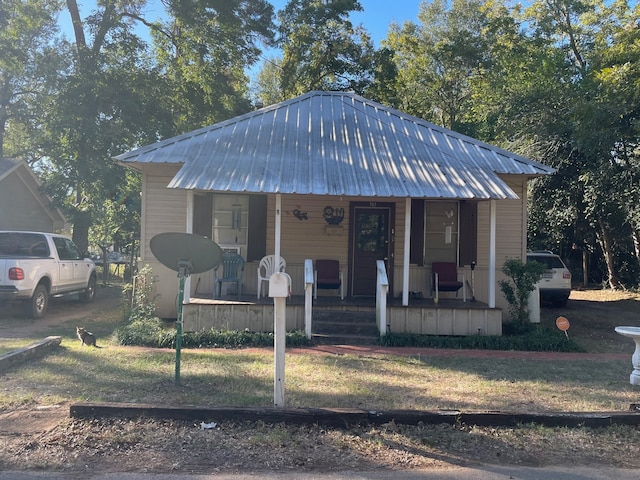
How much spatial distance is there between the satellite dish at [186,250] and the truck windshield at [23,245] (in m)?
6.89

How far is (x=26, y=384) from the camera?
580cm

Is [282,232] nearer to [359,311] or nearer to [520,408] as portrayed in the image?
[359,311]

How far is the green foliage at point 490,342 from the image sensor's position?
8.59 meters

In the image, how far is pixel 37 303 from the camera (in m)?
10.7

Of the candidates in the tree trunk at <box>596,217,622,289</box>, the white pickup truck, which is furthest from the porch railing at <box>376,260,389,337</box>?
the tree trunk at <box>596,217,622,289</box>

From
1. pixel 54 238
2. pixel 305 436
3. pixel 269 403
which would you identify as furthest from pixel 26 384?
pixel 54 238

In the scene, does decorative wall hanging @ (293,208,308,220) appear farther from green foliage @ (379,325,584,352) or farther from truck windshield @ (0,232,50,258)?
truck windshield @ (0,232,50,258)

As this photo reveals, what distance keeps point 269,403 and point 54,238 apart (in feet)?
29.8

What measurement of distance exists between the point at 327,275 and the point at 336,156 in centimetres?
249

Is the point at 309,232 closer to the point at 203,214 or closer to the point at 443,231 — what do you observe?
the point at 203,214

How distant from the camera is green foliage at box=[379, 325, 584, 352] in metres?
8.59

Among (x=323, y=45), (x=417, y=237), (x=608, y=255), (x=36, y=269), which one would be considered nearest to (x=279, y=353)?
(x=417, y=237)

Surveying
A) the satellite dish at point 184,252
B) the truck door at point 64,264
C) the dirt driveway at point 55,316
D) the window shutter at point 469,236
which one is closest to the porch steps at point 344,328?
the window shutter at point 469,236

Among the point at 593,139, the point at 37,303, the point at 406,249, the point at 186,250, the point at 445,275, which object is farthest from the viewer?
the point at 593,139
